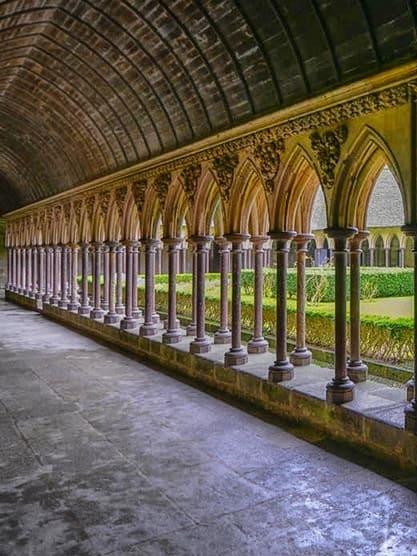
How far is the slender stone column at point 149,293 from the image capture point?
8633 millimetres

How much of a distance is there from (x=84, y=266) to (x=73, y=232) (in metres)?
1.03

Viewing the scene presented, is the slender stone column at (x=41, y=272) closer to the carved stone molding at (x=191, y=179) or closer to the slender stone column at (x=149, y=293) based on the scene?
the slender stone column at (x=149, y=293)

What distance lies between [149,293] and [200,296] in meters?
1.69

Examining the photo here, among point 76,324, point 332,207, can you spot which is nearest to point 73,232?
point 76,324

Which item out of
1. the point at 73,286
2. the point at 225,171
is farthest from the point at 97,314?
the point at 225,171

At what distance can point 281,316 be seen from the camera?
19.3 feet

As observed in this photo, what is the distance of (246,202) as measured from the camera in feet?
21.5

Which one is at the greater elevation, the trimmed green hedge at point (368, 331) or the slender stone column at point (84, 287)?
the slender stone column at point (84, 287)

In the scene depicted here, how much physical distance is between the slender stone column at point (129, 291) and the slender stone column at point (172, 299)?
4.56 ft

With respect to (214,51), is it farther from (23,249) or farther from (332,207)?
(23,249)

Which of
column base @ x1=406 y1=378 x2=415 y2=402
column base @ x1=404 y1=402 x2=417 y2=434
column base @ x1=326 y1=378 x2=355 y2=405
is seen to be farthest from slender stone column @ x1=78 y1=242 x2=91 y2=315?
column base @ x1=404 y1=402 x2=417 y2=434

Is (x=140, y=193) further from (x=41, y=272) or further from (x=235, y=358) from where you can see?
(x=41, y=272)

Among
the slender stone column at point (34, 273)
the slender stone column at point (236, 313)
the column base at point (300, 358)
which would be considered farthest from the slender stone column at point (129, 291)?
the slender stone column at point (34, 273)

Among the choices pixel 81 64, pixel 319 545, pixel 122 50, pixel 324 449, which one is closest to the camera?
pixel 319 545
